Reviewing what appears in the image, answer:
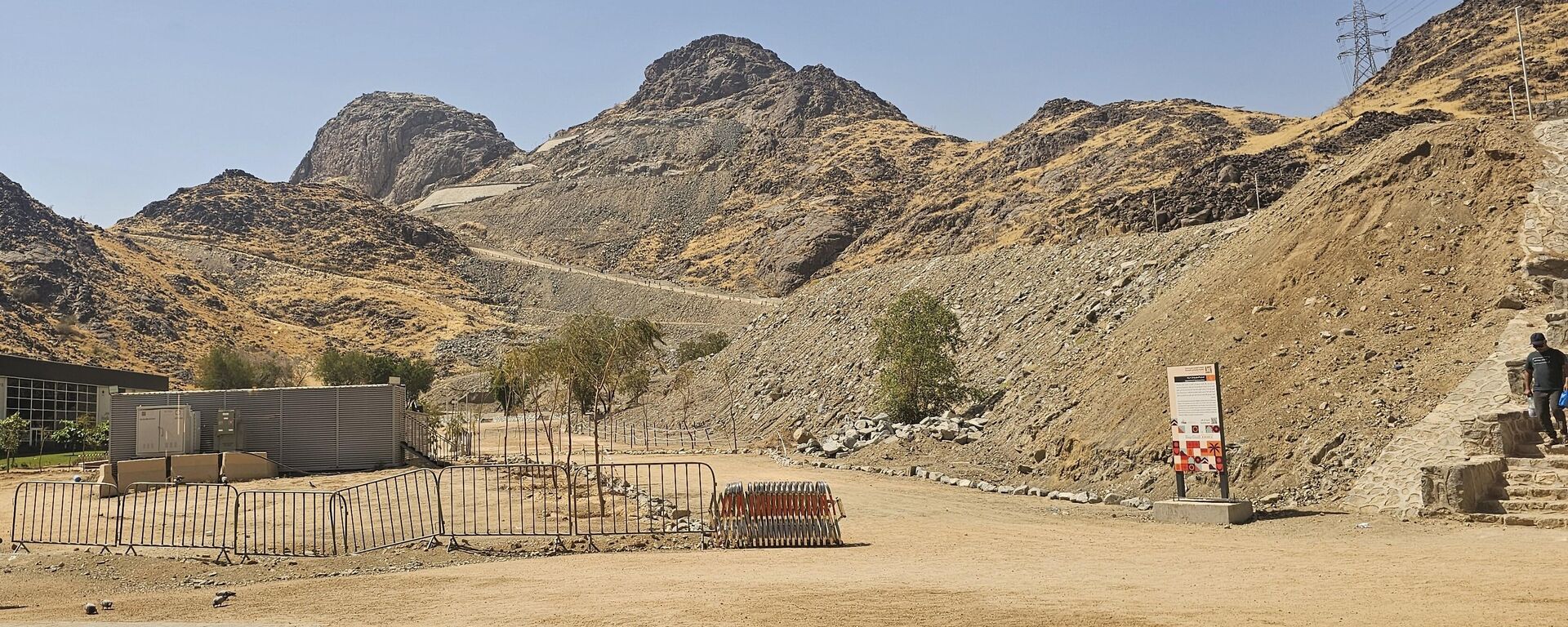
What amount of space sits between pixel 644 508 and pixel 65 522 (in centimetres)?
1127

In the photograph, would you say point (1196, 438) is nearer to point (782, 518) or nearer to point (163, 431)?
point (782, 518)

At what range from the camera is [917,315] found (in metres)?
35.2

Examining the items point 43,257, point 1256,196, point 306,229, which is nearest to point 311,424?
point 1256,196

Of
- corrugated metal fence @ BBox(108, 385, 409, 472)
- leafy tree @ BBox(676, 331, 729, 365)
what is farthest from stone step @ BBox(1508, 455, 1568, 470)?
leafy tree @ BBox(676, 331, 729, 365)

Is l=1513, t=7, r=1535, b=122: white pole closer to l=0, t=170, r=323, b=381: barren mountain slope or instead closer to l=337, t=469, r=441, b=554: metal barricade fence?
l=337, t=469, r=441, b=554: metal barricade fence

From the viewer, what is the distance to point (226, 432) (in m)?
31.0

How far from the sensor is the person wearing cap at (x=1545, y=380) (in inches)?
598

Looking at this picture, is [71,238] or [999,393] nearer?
[999,393]

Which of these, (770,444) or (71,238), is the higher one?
(71,238)

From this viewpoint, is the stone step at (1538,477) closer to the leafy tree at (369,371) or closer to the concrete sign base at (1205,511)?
the concrete sign base at (1205,511)

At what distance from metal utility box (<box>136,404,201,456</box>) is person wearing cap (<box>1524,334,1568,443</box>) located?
3245 cm

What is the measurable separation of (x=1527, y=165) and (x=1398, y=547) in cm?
1588

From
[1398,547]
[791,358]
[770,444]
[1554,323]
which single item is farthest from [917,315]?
[1398,547]

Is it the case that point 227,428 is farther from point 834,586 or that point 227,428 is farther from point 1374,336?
point 1374,336
